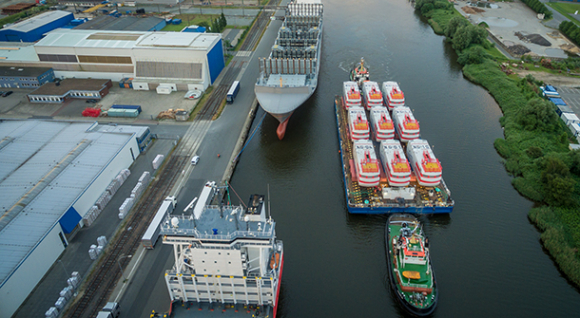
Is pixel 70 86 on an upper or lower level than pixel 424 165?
lower

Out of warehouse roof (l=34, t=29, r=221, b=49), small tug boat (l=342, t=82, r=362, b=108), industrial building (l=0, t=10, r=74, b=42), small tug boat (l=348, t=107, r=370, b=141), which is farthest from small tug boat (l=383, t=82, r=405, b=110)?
Result: industrial building (l=0, t=10, r=74, b=42)

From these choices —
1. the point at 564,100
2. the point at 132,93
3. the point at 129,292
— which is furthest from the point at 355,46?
the point at 129,292

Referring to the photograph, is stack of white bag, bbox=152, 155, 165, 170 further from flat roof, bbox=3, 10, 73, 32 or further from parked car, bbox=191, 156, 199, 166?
flat roof, bbox=3, 10, 73, 32

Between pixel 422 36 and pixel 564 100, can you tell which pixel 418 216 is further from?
pixel 422 36

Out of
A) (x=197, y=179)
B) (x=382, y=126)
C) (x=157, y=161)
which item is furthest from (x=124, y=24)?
(x=382, y=126)

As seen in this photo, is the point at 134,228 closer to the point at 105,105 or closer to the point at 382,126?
the point at 105,105

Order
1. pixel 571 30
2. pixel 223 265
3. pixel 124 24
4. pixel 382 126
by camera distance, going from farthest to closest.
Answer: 1. pixel 124 24
2. pixel 571 30
3. pixel 382 126
4. pixel 223 265

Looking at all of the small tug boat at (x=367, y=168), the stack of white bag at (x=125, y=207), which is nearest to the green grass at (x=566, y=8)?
the small tug boat at (x=367, y=168)

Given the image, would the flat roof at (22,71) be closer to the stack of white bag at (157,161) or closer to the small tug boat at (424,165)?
the stack of white bag at (157,161)
